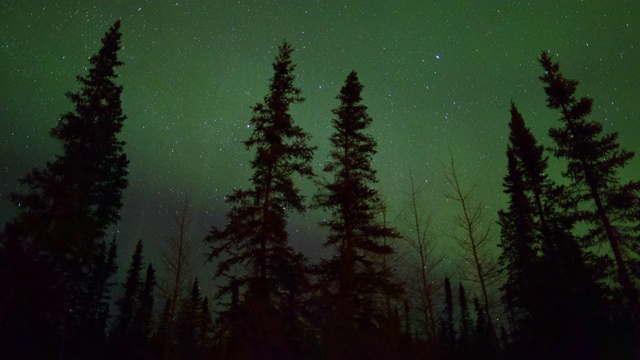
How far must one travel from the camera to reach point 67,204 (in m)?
18.8

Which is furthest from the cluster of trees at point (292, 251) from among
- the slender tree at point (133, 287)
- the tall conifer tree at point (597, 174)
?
the slender tree at point (133, 287)

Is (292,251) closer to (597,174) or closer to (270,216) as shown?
(270,216)

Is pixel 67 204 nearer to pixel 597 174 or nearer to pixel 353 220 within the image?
pixel 353 220

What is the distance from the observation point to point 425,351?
9258 millimetres

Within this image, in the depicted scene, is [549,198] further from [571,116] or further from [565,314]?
[565,314]

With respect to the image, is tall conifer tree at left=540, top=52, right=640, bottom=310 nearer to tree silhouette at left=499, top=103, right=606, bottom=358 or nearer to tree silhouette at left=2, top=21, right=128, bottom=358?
tree silhouette at left=499, top=103, right=606, bottom=358

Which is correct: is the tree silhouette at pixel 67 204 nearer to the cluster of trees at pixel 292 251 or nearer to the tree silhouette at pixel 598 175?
the cluster of trees at pixel 292 251

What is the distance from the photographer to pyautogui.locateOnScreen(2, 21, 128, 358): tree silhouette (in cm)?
1831

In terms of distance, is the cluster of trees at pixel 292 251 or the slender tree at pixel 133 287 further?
the slender tree at pixel 133 287

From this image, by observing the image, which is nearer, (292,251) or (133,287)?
(292,251)

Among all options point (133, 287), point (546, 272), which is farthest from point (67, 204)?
point (133, 287)

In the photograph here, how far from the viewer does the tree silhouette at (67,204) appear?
1831 centimetres

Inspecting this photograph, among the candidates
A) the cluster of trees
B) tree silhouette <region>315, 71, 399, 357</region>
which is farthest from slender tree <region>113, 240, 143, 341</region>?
tree silhouette <region>315, 71, 399, 357</region>

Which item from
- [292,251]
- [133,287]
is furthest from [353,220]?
[133,287]
